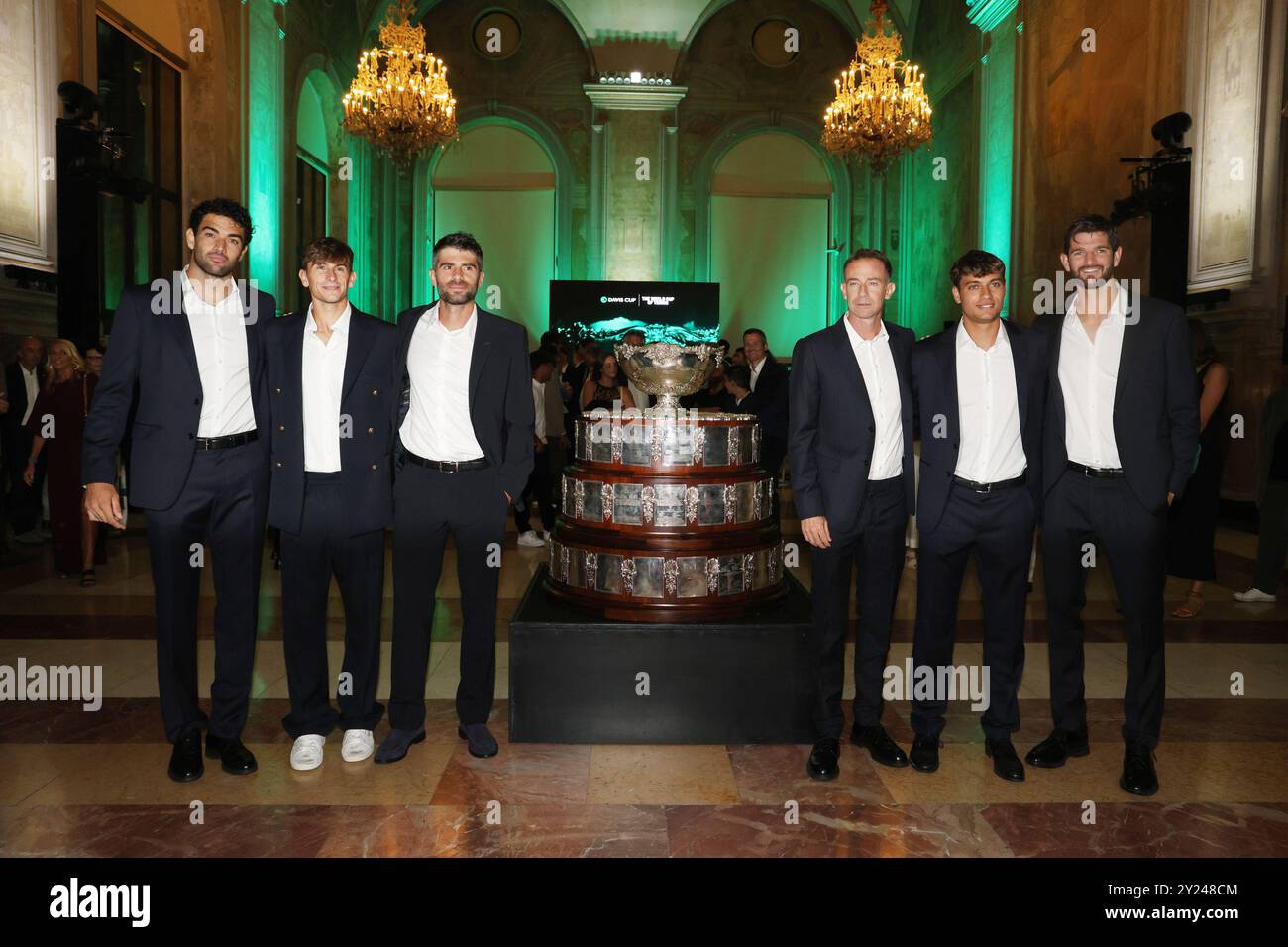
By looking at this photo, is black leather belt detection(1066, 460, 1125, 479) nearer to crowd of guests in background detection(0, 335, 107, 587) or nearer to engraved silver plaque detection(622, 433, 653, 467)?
engraved silver plaque detection(622, 433, 653, 467)

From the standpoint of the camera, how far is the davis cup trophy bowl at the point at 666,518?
3654 mm

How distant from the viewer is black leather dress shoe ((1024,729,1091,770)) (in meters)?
3.38

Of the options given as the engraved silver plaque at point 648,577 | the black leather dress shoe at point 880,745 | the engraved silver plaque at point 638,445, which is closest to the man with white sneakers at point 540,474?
the engraved silver plaque at point 638,445

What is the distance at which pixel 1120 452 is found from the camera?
3197mm

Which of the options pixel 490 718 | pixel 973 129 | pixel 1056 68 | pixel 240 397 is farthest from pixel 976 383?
pixel 973 129

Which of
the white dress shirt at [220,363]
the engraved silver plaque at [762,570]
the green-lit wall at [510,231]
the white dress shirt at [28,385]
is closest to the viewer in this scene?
the white dress shirt at [220,363]

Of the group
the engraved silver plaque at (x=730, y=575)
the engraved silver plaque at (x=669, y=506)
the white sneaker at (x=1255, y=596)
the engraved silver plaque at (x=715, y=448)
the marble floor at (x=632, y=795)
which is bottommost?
the marble floor at (x=632, y=795)

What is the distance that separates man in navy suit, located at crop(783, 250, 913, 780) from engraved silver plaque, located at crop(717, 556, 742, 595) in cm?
40

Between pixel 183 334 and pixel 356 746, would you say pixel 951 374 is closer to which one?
pixel 356 746

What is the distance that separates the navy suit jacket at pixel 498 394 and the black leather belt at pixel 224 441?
0.52 meters

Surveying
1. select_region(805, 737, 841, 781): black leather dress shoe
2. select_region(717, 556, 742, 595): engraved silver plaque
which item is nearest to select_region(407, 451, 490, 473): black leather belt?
select_region(717, 556, 742, 595): engraved silver plaque

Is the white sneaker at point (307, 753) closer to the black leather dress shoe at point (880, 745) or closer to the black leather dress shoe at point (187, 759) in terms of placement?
the black leather dress shoe at point (187, 759)

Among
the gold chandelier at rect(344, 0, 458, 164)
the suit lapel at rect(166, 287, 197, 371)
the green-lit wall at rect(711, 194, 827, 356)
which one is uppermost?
the gold chandelier at rect(344, 0, 458, 164)

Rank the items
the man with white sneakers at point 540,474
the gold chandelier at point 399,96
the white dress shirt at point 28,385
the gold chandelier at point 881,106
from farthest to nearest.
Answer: the gold chandelier at point 881,106
the gold chandelier at point 399,96
the man with white sneakers at point 540,474
the white dress shirt at point 28,385
